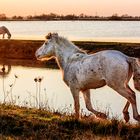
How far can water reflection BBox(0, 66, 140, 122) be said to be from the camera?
53.4 feet

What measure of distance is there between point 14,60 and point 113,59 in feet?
84.5

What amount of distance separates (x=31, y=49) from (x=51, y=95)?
18202 millimetres

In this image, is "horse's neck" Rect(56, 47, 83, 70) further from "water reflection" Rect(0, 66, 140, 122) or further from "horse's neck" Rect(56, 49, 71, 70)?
"water reflection" Rect(0, 66, 140, 122)

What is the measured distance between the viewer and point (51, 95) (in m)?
19.6

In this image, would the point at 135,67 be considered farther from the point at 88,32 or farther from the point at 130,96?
the point at 88,32

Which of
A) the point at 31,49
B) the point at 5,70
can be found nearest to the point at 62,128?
the point at 5,70

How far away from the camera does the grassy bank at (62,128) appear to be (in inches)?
419

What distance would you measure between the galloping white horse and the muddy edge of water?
1860 centimetres

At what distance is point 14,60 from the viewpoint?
37312 mm

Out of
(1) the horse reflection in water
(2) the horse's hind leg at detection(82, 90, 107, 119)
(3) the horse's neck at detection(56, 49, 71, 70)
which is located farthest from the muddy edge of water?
(2) the horse's hind leg at detection(82, 90, 107, 119)

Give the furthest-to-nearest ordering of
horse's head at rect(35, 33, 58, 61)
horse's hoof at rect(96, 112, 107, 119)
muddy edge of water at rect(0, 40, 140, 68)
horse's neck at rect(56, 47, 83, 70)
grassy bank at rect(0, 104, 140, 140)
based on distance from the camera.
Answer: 1. muddy edge of water at rect(0, 40, 140, 68)
2. horse's head at rect(35, 33, 58, 61)
3. horse's neck at rect(56, 47, 83, 70)
4. horse's hoof at rect(96, 112, 107, 119)
5. grassy bank at rect(0, 104, 140, 140)

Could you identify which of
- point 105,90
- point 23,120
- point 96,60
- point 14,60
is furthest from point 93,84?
point 14,60

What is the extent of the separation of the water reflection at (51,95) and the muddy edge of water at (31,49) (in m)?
7.42

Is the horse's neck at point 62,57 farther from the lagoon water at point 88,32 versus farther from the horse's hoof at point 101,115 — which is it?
the lagoon water at point 88,32
